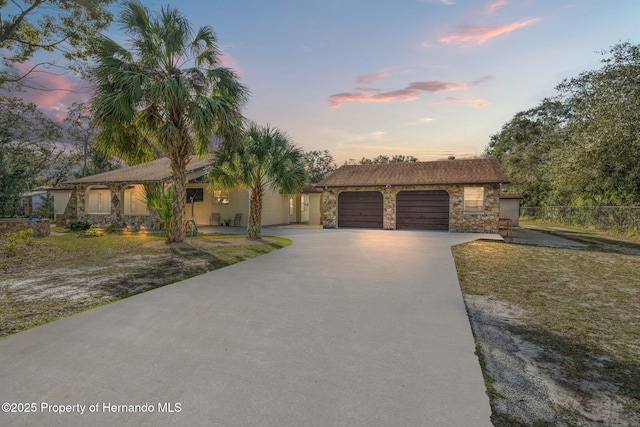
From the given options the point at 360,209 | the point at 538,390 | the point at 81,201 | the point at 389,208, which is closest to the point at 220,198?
the point at 81,201

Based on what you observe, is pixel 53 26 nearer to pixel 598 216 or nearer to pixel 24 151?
pixel 24 151

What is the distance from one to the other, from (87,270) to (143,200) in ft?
33.0

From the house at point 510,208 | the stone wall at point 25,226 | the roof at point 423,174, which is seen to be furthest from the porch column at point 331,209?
the stone wall at point 25,226

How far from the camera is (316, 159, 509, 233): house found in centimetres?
1672

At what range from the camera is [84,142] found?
3453 cm

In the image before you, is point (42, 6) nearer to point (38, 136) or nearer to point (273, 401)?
point (273, 401)

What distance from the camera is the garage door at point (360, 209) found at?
19.2 meters

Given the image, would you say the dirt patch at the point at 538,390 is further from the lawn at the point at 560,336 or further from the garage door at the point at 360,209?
the garage door at the point at 360,209

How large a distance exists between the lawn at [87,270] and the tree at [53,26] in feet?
29.7

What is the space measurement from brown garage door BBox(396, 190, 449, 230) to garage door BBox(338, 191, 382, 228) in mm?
1307

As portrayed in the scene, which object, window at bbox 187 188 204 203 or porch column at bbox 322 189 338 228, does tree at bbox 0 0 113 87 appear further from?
porch column at bbox 322 189 338 228

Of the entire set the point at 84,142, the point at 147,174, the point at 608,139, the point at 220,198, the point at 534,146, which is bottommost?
the point at 220,198

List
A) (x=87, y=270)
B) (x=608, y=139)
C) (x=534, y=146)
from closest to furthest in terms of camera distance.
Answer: (x=87, y=270) → (x=608, y=139) → (x=534, y=146)

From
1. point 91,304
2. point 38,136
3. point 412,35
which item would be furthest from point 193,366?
point 38,136
